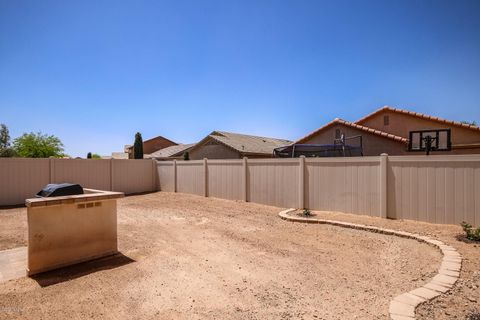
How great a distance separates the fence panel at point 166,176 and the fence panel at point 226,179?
3583mm

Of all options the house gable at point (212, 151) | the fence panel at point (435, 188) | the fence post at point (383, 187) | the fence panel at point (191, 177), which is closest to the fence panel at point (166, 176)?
the fence panel at point (191, 177)

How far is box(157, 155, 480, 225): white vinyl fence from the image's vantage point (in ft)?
21.1

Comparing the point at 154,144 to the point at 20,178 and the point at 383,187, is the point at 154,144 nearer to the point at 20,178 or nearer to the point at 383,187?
the point at 20,178

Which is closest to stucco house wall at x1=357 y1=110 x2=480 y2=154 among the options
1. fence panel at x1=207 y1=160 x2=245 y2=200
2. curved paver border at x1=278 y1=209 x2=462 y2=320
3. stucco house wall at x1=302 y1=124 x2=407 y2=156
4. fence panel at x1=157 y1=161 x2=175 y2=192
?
stucco house wall at x1=302 y1=124 x2=407 y2=156

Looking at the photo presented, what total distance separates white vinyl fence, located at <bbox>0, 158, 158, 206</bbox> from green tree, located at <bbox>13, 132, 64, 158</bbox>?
23.9 meters

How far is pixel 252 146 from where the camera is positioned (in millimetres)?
25938

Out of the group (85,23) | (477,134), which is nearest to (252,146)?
(477,134)

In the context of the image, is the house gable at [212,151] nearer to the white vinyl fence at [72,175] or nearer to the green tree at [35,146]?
the white vinyl fence at [72,175]

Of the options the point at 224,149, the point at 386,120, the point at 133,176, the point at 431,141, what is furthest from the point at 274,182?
the point at 224,149

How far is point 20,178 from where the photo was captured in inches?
477

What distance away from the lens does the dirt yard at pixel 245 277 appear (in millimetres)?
3105

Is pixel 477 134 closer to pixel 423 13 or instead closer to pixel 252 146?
pixel 423 13

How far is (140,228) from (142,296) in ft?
14.0

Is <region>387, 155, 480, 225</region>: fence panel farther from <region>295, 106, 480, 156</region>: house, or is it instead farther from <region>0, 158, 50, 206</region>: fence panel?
<region>0, 158, 50, 206</region>: fence panel
